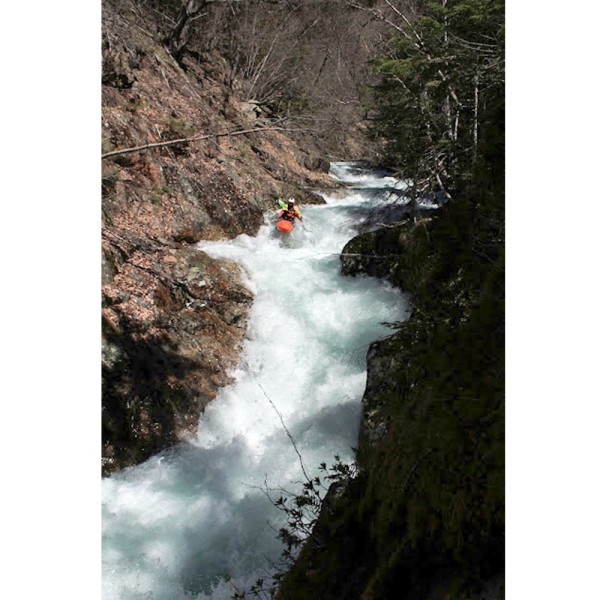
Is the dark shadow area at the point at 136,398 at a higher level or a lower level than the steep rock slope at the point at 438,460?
lower

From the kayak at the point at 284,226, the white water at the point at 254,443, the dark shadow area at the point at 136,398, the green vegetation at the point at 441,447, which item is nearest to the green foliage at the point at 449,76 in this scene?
the green vegetation at the point at 441,447

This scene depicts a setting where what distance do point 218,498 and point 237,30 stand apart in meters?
20.0

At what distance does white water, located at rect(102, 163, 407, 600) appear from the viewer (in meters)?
4.65

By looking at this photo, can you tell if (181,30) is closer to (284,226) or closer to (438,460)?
(284,226)

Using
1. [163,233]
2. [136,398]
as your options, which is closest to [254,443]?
[136,398]

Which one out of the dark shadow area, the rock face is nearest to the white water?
the dark shadow area

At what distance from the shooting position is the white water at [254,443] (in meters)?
4.65

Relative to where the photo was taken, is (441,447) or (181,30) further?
(181,30)

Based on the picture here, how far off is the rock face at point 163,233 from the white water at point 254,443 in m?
0.38

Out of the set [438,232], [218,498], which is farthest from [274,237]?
[438,232]

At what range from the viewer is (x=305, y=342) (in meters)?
7.91

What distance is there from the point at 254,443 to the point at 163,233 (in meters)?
4.56

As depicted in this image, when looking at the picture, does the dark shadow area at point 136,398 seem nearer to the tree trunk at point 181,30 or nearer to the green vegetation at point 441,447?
the green vegetation at point 441,447

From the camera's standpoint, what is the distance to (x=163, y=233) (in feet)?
29.0
